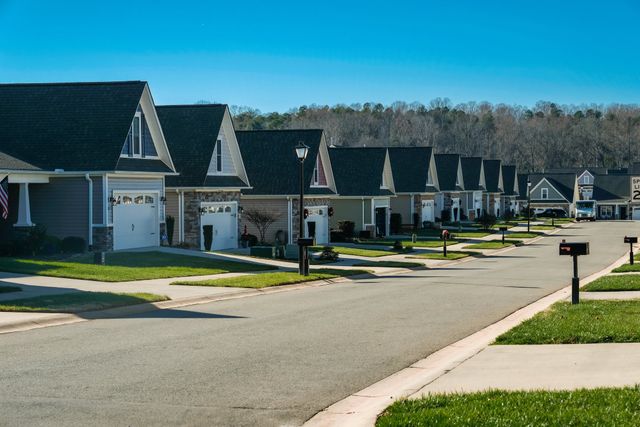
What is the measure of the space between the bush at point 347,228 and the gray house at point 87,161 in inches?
813

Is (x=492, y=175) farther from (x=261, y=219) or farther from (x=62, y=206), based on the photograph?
(x=62, y=206)

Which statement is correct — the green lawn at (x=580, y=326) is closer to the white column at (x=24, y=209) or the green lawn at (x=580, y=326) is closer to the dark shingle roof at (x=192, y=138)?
the white column at (x=24, y=209)

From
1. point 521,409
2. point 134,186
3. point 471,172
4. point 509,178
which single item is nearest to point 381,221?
point 134,186

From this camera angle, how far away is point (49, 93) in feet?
129

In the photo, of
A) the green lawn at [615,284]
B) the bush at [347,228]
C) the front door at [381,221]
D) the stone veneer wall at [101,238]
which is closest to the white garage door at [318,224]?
the bush at [347,228]

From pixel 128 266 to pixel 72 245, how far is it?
4.83m

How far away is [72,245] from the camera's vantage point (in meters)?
34.9

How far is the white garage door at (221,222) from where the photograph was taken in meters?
44.1

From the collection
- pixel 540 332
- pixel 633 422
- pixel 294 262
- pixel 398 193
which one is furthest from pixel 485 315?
pixel 398 193

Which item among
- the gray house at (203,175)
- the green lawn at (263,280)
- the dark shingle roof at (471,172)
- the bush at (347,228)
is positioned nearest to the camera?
the green lawn at (263,280)

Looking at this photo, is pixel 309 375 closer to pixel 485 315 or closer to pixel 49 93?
pixel 485 315

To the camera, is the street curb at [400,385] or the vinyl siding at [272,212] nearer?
the street curb at [400,385]

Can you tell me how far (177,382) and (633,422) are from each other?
5.22m

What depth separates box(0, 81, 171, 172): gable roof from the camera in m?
36.1
